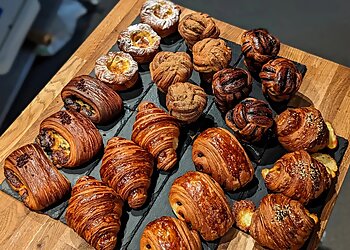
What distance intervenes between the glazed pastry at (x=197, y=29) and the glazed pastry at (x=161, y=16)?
0.17 feet

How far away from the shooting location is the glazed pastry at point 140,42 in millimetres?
1680

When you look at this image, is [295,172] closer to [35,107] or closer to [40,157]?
[40,157]

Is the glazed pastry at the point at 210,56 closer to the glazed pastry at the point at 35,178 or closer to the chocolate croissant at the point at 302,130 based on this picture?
the chocolate croissant at the point at 302,130

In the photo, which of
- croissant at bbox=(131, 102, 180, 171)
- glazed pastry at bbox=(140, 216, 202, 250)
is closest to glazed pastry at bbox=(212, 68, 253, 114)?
croissant at bbox=(131, 102, 180, 171)

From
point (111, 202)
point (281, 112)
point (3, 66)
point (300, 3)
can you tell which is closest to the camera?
point (111, 202)

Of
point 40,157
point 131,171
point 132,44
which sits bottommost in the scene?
point 40,157

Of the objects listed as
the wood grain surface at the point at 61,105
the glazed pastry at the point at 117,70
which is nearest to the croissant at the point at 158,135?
the glazed pastry at the point at 117,70

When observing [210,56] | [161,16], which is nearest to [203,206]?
[210,56]

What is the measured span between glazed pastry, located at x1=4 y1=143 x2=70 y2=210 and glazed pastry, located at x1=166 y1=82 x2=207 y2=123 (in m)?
0.35

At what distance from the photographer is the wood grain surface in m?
1.40

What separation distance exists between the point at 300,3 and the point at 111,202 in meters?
1.67

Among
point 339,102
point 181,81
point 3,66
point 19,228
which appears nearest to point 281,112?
point 339,102

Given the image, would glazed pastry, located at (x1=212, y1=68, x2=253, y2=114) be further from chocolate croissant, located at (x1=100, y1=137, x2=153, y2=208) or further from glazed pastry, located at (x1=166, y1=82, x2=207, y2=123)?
chocolate croissant, located at (x1=100, y1=137, x2=153, y2=208)

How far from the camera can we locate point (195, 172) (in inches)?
55.5
